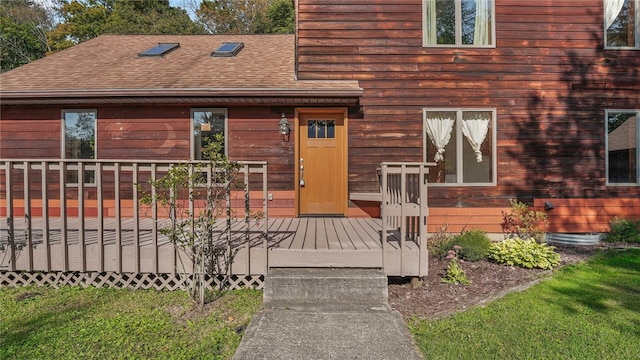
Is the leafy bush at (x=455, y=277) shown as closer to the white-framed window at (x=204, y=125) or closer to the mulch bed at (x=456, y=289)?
the mulch bed at (x=456, y=289)

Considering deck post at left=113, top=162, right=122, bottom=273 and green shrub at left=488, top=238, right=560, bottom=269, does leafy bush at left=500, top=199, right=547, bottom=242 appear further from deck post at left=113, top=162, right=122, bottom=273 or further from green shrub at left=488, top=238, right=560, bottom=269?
deck post at left=113, top=162, right=122, bottom=273

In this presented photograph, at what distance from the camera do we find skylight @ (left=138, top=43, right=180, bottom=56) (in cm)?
781

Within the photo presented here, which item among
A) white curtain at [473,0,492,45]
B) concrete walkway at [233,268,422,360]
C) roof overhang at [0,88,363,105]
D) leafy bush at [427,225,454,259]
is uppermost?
white curtain at [473,0,492,45]

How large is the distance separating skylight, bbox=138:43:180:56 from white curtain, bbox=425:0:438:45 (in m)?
5.82

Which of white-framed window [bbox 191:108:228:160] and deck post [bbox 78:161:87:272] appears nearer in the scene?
deck post [bbox 78:161:87:272]

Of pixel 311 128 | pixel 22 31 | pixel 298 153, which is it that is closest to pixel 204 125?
pixel 298 153

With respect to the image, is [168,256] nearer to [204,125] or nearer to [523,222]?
[204,125]

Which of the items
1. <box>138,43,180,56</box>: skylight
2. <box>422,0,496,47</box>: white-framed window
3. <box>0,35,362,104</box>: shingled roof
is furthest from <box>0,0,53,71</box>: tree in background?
<box>422,0,496,47</box>: white-framed window

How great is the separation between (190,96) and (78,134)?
97.5 inches

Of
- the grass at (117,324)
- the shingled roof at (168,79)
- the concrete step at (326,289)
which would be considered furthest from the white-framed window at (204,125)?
the concrete step at (326,289)

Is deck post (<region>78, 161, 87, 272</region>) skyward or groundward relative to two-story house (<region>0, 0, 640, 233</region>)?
groundward

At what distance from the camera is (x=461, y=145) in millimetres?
6312

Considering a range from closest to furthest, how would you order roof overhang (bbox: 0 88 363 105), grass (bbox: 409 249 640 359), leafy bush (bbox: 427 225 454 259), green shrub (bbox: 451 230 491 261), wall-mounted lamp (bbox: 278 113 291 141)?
1. grass (bbox: 409 249 640 359)
2. green shrub (bbox: 451 230 491 261)
3. leafy bush (bbox: 427 225 454 259)
4. roof overhang (bbox: 0 88 363 105)
5. wall-mounted lamp (bbox: 278 113 291 141)

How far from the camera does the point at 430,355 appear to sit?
2453 mm
